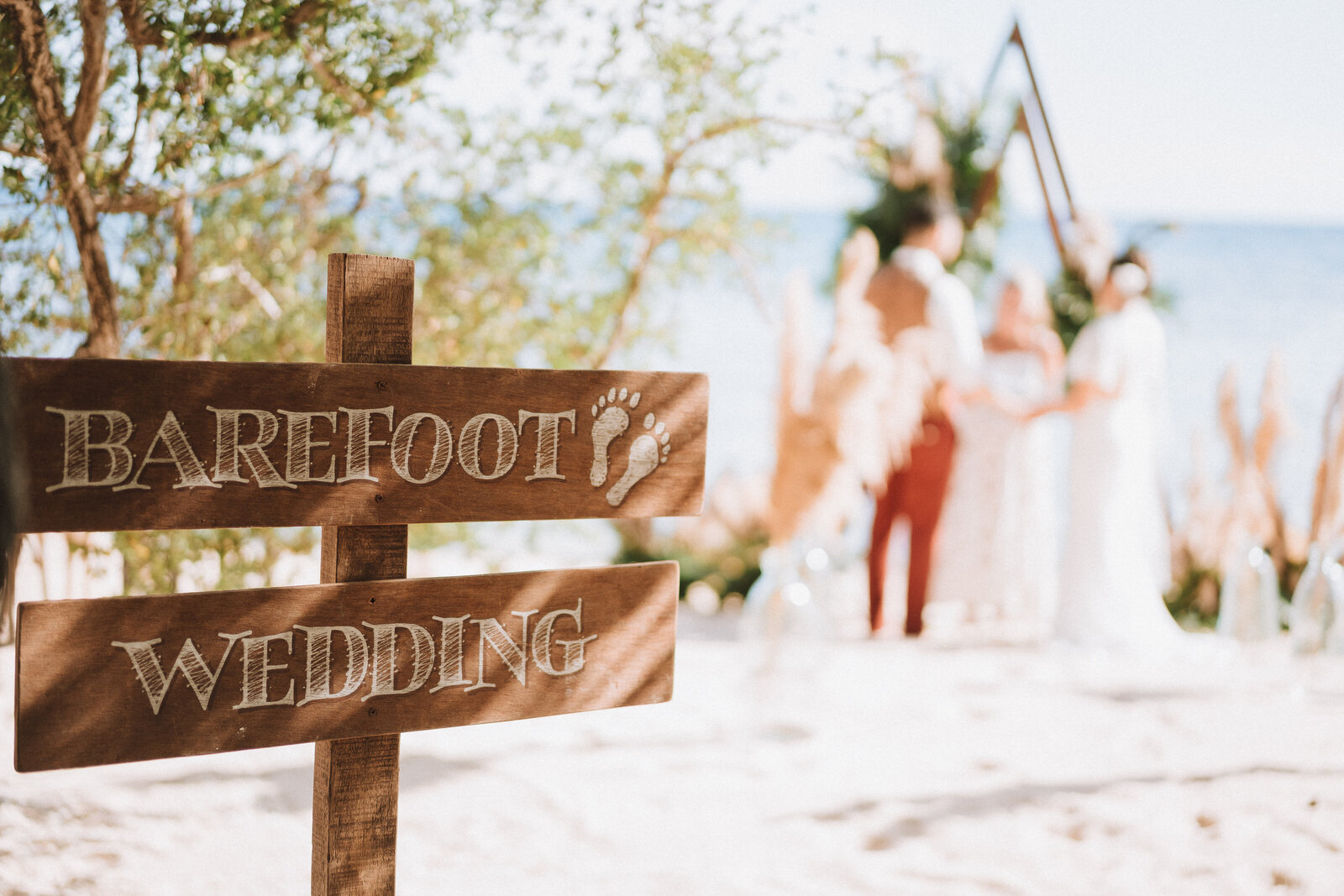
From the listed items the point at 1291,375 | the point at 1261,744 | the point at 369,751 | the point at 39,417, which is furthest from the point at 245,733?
the point at 1291,375

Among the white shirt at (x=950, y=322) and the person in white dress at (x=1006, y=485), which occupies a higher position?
the white shirt at (x=950, y=322)

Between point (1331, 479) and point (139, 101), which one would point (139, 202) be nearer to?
point (139, 101)

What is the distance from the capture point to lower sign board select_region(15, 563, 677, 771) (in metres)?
1.46

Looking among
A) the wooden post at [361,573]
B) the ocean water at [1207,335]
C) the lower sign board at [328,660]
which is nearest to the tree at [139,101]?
the wooden post at [361,573]

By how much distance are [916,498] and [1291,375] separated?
16.5 meters

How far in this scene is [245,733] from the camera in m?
1.58

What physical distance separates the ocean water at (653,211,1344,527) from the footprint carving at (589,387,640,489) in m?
4.77

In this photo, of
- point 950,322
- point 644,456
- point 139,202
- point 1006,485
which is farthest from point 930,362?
point 139,202

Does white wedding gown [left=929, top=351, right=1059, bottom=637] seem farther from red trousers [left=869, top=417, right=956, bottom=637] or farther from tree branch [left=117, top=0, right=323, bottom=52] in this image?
tree branch [left=117, top=0, right=323, bottom=52]

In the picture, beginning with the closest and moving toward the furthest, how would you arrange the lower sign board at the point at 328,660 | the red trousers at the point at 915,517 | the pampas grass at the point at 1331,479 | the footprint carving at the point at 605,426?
the lower sign board at the point at 328,660 < the footprint carving at the point at 605,426 < the pampas grass at the point at 1331,479 < the red trousers at the point at 915,517

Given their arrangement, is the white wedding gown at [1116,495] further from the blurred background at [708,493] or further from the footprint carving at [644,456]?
the footprint carving at [644,456]

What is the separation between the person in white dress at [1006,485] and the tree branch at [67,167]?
387 cm

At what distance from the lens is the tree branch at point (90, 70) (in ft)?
7.34

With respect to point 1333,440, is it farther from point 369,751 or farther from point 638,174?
point 369,751
